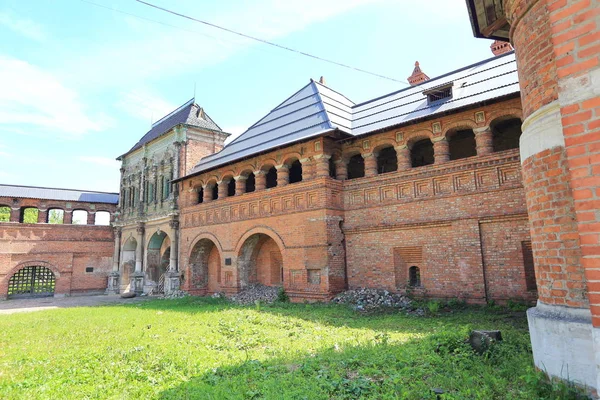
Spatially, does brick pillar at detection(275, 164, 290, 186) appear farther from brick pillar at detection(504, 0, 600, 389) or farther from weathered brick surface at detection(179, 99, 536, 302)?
brick pillar at detection(504, 0, 600, 389)

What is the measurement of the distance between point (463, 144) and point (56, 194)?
26.2m

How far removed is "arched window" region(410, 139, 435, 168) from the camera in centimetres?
1299

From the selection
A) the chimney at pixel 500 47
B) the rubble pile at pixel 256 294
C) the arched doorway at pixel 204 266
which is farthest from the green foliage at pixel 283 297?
the chimney at pixel 500 47

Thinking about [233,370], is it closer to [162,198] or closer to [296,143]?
[296,143]

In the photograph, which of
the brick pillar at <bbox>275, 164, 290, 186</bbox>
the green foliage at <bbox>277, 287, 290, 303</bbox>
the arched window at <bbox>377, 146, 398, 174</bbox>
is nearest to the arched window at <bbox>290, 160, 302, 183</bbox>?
the brick pillar at <bbox>275, 164, 290, 186</bbox>

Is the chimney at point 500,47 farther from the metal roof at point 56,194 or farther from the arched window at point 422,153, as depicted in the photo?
the metal roof at point 56,194

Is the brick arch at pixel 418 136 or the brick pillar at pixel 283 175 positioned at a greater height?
the brick arch at pixel 418 136

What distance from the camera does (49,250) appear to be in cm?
2328

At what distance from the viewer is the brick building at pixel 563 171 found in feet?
8.51

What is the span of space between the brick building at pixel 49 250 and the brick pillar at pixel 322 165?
19087 mm

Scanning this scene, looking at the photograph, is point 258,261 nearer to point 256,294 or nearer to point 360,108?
point 256,294

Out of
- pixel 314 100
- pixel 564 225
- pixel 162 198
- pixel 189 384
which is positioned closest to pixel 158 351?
pixel 189 384

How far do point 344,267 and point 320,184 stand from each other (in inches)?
114

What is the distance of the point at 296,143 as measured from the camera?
1298cm
